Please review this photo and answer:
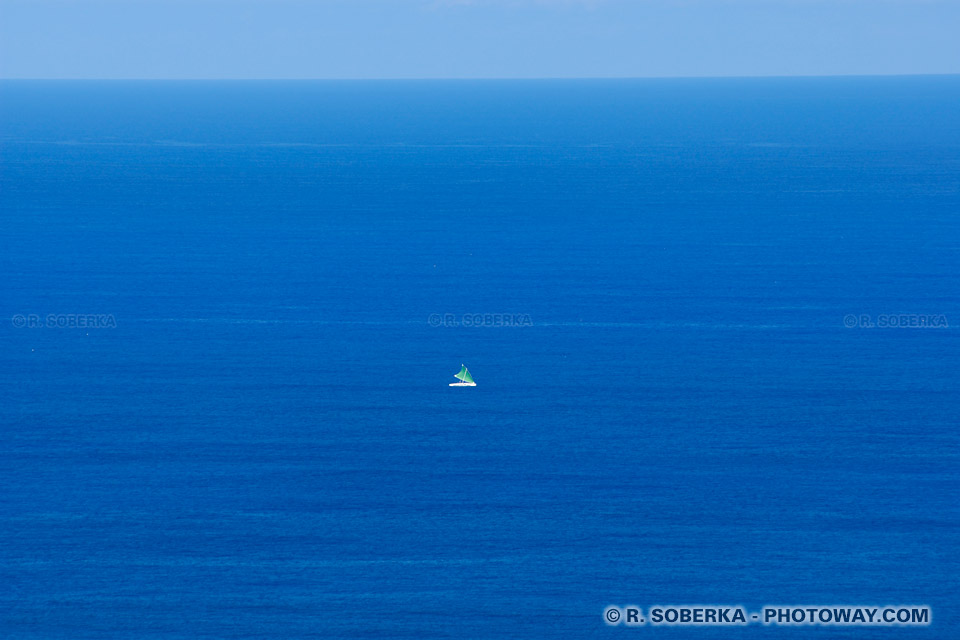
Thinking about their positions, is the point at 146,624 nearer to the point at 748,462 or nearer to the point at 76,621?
the point at 76,621

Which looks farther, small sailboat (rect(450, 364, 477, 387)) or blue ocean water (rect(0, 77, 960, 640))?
small sailboat (rect(450, 364, 477, 387))

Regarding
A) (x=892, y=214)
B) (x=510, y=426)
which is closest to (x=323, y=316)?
(x=510, y=426)

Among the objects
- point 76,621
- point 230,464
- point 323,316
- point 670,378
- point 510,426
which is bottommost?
point 76,621

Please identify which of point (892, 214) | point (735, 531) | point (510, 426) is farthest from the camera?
point (892, 214)

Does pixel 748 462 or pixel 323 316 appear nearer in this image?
pixel 748 462

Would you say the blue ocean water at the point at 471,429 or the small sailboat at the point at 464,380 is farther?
→ the small sailboat at the point at 464,380

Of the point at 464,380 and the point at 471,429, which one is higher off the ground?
the point at 464,380

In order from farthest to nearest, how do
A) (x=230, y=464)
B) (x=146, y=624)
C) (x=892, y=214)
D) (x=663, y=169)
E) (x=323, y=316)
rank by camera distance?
1. (x=663, y=169)
2. (x=892, y=214)
3. (x=323, y=316)
4. (x=230, y=464)
5. (x=146, y=624)

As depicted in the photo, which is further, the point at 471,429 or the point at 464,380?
the point at 464,380
